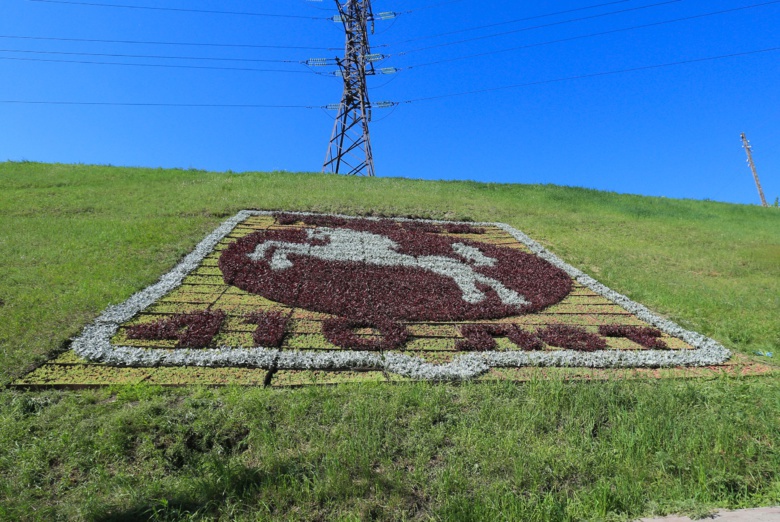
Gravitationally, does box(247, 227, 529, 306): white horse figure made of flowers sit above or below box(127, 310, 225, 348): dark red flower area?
above

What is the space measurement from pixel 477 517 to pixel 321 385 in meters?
2.53

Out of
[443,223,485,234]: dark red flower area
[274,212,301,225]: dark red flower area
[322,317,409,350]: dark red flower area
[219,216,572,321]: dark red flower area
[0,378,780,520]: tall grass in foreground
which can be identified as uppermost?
[274,212,301,225]: dark red flower area

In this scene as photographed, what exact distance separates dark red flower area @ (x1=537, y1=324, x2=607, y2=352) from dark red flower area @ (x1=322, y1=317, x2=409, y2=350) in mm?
2393

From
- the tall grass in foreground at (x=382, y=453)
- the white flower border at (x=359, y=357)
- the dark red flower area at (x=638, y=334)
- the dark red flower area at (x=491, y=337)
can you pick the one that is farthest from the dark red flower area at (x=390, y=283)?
the tall grass in foreground at (x=382, y=453)

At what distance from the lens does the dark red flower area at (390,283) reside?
325 inches

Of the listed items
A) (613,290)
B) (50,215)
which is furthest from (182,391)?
(50,215)

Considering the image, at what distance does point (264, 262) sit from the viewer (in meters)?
10.0

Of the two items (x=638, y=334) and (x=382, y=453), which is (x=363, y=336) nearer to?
(x=382, y=453)

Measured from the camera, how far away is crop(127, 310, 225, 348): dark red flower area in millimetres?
6609

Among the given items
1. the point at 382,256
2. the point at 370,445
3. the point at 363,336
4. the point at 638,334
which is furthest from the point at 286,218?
the point at 370,445

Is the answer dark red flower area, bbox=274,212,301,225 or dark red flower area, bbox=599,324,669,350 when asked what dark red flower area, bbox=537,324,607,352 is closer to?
dark red flower area, bbox=599,324,669,350

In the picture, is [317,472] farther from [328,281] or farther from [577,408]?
[328,281]

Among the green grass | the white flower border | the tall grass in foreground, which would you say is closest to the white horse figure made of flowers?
the white flower border

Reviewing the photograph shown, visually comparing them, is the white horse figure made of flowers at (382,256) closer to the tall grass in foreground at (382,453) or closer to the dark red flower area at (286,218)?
the dark red flower area at (286,218)
